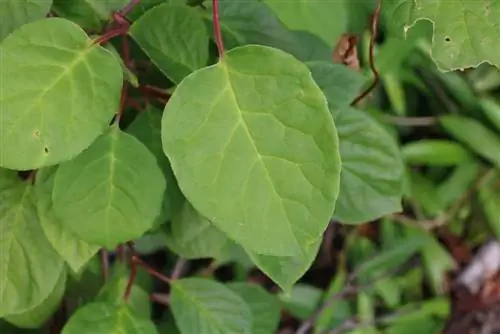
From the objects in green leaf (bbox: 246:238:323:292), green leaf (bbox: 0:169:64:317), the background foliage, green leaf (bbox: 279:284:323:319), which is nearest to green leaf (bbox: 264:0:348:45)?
the background foliage

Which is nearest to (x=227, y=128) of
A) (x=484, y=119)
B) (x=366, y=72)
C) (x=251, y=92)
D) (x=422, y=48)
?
(x=251, y=92)

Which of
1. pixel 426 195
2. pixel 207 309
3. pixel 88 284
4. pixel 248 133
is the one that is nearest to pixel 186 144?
pixel 248 133

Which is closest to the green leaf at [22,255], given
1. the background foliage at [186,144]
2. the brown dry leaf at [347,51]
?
the background foliage at [186,144]

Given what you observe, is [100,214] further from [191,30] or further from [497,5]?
[497,5]

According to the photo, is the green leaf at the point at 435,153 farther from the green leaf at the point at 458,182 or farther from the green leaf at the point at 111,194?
the green leaf at the point at 111,194

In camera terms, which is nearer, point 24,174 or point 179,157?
point 179,157

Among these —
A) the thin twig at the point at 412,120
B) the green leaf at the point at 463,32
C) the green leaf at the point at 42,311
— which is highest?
the green leaf at the point at 463,32

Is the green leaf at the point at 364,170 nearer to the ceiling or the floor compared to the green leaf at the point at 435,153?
nearer to the ceiling

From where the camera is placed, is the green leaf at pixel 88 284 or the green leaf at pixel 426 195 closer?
the green leaf at pixel 88 284
